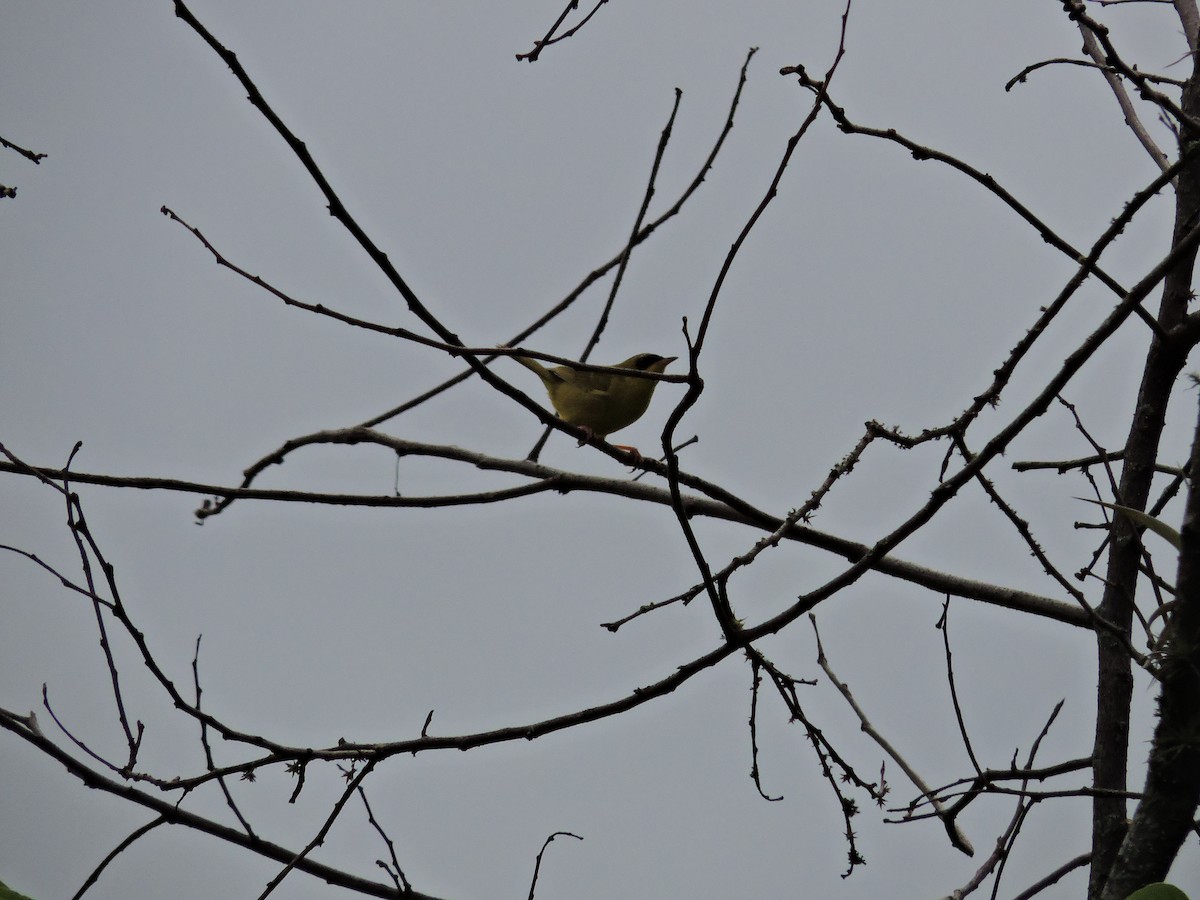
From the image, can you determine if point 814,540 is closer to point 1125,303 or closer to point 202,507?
point 1125,303

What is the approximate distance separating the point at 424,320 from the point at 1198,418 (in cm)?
113

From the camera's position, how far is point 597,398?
4.71 metres

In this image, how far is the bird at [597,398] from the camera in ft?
15.5

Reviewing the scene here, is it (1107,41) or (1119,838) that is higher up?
(1107,41)

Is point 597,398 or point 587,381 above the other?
point 587,381

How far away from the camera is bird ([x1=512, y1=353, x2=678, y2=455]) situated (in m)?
4.71

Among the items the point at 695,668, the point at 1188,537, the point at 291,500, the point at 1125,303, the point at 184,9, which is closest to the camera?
the point at 1188,537

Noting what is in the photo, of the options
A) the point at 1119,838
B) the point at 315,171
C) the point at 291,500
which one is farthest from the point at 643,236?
the point at 1119,838

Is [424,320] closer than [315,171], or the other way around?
[315,171]

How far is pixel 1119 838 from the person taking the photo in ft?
7.82

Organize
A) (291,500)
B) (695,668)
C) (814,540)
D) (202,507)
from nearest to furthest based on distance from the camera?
(695,668) → (291,500) → (814,540) → (202,507)

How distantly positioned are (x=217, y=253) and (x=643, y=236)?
4.49 feet

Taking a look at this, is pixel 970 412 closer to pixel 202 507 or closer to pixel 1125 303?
pixel 1125 303

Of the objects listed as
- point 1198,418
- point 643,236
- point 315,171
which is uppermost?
point 643,236
